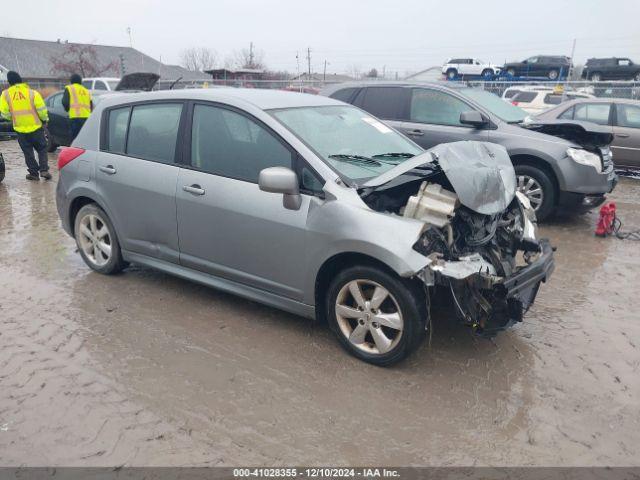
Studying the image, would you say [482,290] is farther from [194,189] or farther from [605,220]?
[605,220]

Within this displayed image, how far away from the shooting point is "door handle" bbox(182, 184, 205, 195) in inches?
159

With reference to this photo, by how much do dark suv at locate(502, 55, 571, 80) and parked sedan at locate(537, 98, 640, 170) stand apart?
24.4 meters

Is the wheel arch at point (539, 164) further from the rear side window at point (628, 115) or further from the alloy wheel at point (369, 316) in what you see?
the alloy wheel at point (369, 316)

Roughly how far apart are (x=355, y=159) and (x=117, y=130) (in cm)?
236

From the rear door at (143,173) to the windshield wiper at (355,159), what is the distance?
137cm

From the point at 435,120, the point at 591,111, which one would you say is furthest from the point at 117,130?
the point at 591,111

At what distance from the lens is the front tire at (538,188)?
6.80 metres

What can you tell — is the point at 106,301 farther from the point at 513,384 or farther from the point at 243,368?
the point at 513,384

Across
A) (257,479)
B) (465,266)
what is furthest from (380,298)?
(257,479)

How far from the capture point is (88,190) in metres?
4.87

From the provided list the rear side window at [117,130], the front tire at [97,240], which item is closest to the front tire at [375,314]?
the front tire at [97,240]

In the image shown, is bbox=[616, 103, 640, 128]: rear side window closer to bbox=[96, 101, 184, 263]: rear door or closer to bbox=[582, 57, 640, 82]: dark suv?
bbox=[96, 101, 184, 263]: rear door

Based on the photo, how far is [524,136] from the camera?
22.6 ft

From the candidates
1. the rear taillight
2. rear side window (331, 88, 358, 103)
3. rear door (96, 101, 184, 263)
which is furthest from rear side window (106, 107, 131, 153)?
rear side window (331, 88, 358, 103)
